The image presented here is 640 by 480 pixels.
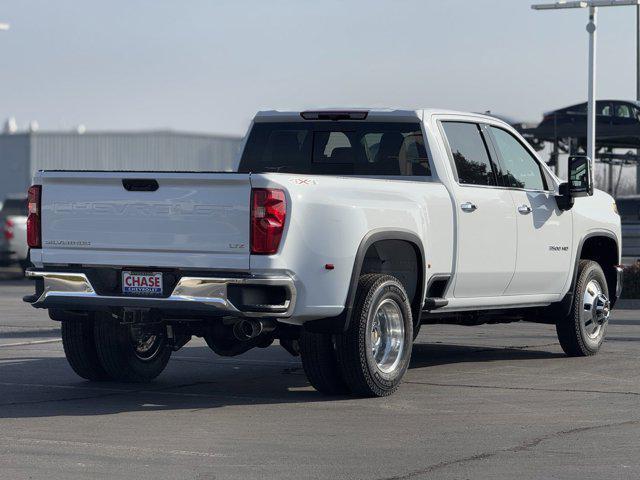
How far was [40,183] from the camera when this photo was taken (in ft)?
31.9

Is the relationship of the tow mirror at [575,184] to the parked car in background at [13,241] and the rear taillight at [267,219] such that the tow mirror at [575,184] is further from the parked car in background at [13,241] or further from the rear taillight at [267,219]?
the parked car in background at [13,241]

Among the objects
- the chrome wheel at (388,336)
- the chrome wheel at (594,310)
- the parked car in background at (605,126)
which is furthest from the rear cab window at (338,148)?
the parked car in background at (605,126)

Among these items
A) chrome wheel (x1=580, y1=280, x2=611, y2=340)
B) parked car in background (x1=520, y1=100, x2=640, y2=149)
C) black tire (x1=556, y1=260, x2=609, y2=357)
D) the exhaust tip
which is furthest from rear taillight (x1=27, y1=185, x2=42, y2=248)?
parked car in background (x1=520, y1=100, x2=640, y2=149)

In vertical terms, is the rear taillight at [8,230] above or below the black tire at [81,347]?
below

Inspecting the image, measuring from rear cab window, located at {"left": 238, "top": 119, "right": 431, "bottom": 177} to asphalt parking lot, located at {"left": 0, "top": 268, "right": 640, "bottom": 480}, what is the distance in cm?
174

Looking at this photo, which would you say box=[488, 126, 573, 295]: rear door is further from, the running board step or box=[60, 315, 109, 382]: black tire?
box=[60, 315, 109, 382]: black tire

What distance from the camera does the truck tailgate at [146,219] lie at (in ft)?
29.5

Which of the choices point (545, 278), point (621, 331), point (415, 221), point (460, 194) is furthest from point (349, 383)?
point (621, 331)

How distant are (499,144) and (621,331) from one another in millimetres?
4685

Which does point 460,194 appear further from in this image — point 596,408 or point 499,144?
point 596,408

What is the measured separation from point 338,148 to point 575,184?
223 centimetres

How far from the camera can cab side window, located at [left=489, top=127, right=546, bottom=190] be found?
11.8 metres

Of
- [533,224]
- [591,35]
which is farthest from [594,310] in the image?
[591,35]

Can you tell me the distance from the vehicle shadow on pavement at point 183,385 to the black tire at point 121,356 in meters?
0.09
